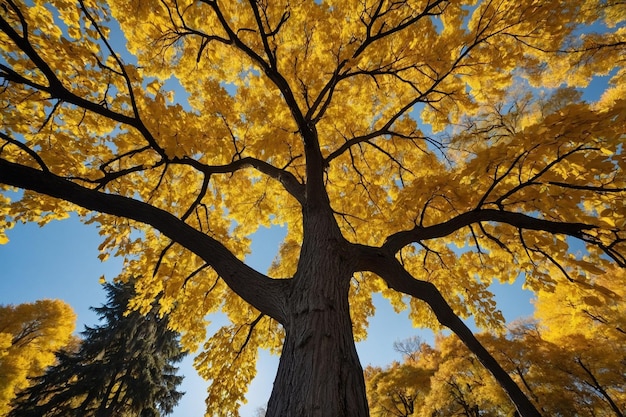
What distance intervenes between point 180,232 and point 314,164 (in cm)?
199

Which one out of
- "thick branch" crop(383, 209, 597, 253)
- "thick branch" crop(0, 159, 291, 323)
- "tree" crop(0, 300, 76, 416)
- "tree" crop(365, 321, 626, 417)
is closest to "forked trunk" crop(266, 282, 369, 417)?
"thick branch" crop(0, 159, 291, 323)

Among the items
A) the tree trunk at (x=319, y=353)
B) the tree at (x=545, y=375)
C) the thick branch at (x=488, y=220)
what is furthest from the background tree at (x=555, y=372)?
the tree trunk at (x=319, y=353)

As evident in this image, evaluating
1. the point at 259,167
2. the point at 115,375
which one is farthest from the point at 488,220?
the point at 115,375

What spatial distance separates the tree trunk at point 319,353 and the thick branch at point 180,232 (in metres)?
0.23

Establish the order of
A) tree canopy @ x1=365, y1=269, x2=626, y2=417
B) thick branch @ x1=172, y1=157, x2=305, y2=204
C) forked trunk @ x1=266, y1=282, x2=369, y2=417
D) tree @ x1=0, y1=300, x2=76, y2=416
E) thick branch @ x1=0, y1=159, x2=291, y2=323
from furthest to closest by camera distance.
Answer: tree @ x1=0, y1=300, x2=76, y2=416, tree canopy @ x1=365, y1=269, x2=626, y2=417, thick branch @ x1=172, y1=157, x2=305, y2=204, thick branch @ x1=0, y1=159, x2=291, y2=323, forked trunk @ x1=266, y1=282, x2=369, y2=417

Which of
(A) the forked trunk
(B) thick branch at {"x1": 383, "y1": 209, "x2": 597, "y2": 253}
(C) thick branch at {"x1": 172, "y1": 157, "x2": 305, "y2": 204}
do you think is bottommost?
(A) the forked trunk

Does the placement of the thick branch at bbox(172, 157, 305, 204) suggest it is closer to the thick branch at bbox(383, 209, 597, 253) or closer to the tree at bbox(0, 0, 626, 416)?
the tree at bbox(0, 0, 626, 416)

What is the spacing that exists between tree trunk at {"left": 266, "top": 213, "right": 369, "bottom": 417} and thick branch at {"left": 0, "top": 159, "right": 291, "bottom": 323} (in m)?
0.23

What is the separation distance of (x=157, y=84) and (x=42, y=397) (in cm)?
1711

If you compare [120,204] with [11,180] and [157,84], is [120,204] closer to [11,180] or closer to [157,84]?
[11,180]

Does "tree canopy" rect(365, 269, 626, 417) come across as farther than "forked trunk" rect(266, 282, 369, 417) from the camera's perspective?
Yes

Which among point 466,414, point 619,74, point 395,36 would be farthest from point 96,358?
point 619,74

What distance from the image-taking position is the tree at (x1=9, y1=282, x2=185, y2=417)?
35.7ft

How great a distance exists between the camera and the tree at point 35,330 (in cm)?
1571
